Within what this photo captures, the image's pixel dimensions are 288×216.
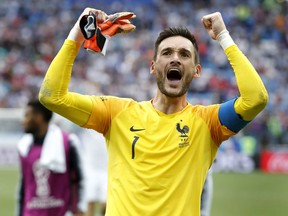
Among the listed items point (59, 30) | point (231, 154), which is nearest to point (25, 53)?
point (59, 30)

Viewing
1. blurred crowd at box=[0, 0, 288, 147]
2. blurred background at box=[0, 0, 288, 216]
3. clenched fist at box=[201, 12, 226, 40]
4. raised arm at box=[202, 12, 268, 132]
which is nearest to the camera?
raised arm at box=[202, 12, 268, 132]

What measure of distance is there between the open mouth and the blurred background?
15421 mm

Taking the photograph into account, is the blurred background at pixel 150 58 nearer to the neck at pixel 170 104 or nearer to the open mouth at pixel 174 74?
the neck at pixel 170 104

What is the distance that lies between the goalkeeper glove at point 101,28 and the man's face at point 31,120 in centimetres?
317

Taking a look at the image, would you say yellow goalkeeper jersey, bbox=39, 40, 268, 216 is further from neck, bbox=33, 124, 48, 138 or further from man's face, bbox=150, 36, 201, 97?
neck, bbox=33, 124, 48, 138

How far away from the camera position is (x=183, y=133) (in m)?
4.85

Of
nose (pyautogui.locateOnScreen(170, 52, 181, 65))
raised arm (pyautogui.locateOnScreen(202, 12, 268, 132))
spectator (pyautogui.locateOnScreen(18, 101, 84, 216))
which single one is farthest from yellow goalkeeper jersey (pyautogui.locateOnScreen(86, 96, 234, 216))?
spectator (pyautogui.locateOnScreen(18, 101, 84, 216))

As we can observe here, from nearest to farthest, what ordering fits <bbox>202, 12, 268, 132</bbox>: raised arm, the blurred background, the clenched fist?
<bbox>202, 12, 268, 132</bbox>: raised arm → the clenched fist → the blurred background

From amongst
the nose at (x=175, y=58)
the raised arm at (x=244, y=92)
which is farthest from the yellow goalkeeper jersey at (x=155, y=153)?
the nose at (x=175, y=58)

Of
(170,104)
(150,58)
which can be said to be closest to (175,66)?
(170,104)

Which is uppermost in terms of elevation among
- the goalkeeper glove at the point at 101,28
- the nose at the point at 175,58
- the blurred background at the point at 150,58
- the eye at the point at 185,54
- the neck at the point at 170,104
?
the goalkeeper glove at the point at 101,28

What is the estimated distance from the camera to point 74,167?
303 inches

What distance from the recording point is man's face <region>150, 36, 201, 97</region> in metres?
4.84

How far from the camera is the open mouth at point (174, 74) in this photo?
4.82 metres
